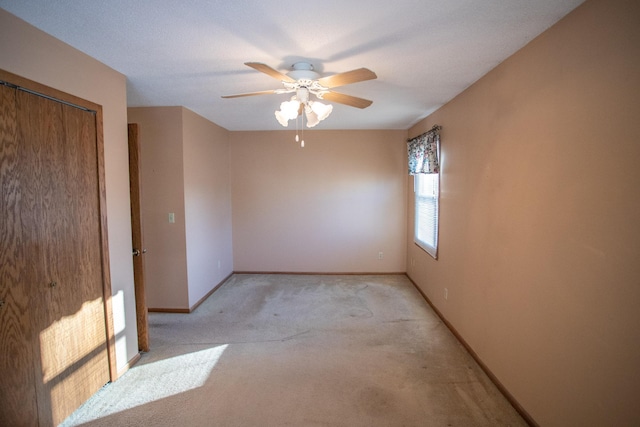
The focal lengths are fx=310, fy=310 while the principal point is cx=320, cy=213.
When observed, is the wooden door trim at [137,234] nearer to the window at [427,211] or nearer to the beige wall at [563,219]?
the beige wall at [563,219]

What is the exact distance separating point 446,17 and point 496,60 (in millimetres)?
804

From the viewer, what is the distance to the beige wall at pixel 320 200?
195 inches

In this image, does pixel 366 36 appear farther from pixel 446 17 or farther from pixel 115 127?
pixel 115 127

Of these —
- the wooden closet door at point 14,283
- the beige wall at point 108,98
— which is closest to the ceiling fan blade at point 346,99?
the beige wall at point 108,98

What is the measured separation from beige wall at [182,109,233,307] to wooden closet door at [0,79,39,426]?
191cm

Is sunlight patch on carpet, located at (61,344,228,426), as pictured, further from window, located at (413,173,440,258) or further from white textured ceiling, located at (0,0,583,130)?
window, located at (413,173,440,258)

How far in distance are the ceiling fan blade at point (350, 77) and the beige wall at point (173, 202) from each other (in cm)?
218

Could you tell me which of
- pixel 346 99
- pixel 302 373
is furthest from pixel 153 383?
pixel 346 99

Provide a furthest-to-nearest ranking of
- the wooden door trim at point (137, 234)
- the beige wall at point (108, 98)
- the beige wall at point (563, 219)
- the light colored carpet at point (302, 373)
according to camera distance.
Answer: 1. the wooden door trim at point (137, 234)
2. the light colored carpet at point (302, 373)
3. the beige wall at point (108, 98)
4. the beige wall at point (563, 219)

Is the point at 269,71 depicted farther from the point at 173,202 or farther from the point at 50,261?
the point at 173,202

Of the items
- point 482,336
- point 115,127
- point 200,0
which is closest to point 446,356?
point 482,336

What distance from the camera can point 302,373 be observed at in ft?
8.00

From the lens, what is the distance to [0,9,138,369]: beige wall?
164 centimetres

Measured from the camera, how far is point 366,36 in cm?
179
